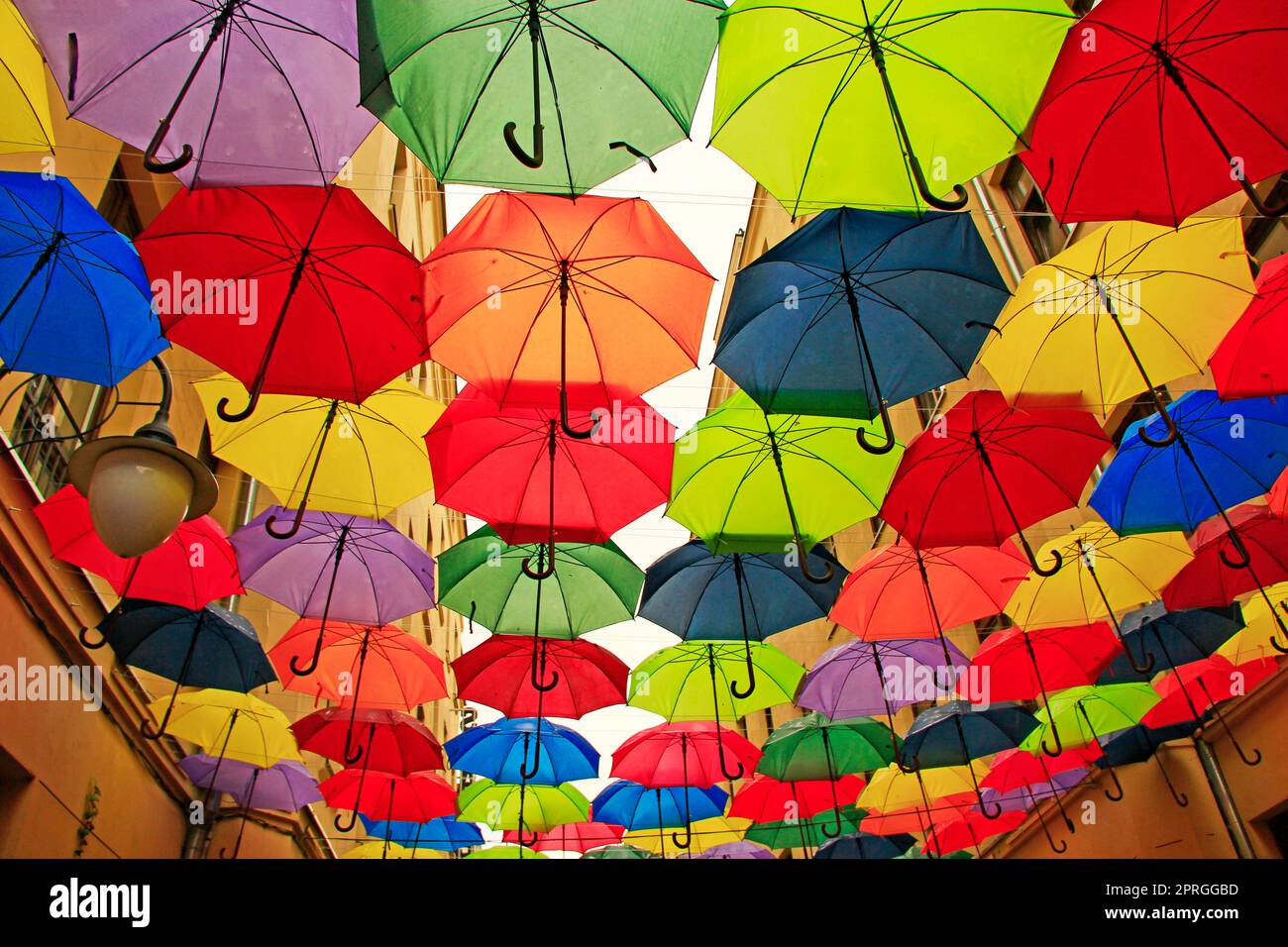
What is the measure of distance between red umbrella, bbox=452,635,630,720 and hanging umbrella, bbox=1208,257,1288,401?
4.68m

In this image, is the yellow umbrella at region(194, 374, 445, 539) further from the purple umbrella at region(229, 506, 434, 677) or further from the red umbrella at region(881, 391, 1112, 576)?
the red umbrella at region(881, 391, 1112, 576)

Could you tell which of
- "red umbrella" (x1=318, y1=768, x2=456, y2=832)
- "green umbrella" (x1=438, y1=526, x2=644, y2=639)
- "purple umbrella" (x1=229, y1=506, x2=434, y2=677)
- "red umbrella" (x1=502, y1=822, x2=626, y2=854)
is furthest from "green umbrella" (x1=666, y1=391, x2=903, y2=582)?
"red umbrella" (x1=502, y1=822, x2=626, y2=854)

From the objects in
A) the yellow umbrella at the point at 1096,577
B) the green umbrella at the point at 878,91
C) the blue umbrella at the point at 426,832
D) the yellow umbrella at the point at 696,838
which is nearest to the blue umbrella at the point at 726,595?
the yellow umbrella at the point at 1096,577

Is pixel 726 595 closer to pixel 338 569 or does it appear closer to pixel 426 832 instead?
pixel 338 569

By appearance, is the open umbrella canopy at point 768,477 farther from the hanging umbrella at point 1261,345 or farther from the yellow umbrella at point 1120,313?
the hanging umbrella at point 1261,345

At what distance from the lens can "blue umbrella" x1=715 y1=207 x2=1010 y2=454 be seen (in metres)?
4.48

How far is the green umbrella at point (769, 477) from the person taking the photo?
5707 millimetres

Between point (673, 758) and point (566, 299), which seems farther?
point (673, 758)

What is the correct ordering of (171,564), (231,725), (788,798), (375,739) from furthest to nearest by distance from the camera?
1. (788,798)
2. (375,739)
3. (231,725)
4. (171,564)

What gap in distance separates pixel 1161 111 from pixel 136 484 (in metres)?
4.61

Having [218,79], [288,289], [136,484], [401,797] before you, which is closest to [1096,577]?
[288,289]

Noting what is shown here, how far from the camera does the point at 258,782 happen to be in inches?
334

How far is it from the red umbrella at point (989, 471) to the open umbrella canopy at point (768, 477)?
9.1 inches
